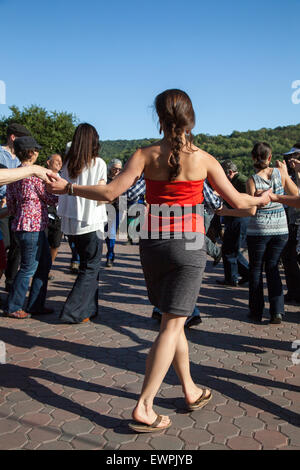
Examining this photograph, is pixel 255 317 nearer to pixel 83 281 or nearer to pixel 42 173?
pixel 83 281

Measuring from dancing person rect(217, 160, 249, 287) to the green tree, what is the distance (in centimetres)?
4430

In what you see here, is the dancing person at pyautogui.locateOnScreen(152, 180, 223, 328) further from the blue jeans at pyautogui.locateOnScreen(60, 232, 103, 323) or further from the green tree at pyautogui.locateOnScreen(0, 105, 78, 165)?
the green tree at pyautogui.locateOnScreen(0, 105, 78, 165)

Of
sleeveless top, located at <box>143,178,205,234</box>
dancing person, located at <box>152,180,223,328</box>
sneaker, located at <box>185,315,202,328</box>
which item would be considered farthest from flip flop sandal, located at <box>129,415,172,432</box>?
sneaker, located at <box>185,315,202,328</box>

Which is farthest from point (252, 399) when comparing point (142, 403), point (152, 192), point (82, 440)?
point (152, 192)

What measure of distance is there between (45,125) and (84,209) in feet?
167

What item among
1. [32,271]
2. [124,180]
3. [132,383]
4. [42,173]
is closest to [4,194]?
[32,271]

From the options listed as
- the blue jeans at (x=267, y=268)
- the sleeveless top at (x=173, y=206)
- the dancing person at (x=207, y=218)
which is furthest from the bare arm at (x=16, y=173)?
the blue jeans at (x=267, y=268)

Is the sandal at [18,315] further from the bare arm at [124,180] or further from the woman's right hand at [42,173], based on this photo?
the bare arm at [124,180]

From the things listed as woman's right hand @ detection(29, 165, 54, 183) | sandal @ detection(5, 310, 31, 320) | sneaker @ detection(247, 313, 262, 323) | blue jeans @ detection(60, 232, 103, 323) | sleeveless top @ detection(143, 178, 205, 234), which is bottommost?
sneaker @ detection(247, 313, 262, 323)

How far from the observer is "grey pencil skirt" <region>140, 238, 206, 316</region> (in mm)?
2760

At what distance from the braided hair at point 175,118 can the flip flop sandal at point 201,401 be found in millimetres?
1538

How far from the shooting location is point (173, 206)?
2.78 metres

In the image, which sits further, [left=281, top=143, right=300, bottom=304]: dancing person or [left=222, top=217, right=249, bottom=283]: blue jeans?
[left=222, top=217, right=249, bottom=283]: blue jeans

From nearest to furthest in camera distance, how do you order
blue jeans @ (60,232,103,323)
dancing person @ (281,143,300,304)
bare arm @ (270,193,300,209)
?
bare arm @ (270,193,300,209)
blue jeans @ (60,232,103,323)
dancing person @ (281,143,300,304)
